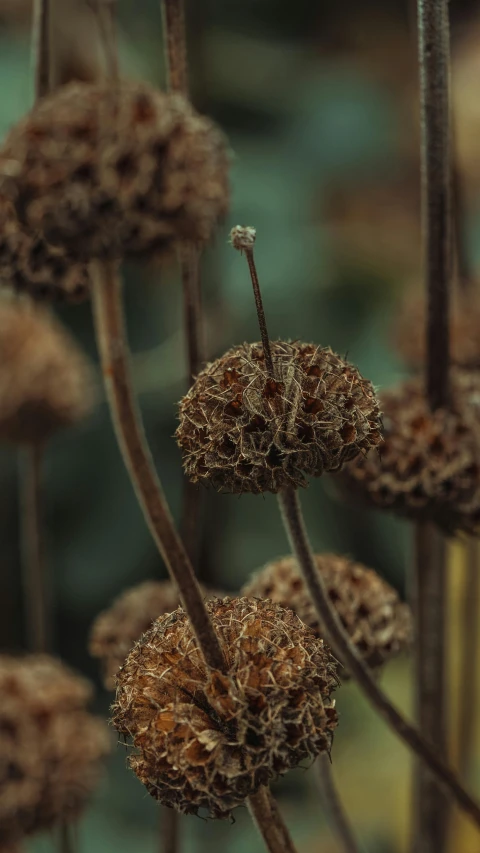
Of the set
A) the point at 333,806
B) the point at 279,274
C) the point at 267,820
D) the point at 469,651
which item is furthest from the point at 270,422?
the point at 279,274

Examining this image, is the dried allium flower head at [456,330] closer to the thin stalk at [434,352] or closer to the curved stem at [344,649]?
the thin stalk at [434,352]

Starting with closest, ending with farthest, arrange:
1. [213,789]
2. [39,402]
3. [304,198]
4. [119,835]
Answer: [213,789]
[39,402]
[119,835]
[304,198]

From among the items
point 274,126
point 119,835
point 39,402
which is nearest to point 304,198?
point 274,126

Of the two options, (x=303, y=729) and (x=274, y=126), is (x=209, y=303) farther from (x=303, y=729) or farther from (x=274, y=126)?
(x=303, y=729)

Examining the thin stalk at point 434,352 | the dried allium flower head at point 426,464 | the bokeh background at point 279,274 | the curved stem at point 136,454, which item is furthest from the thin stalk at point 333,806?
the bokeh background at point 279,274

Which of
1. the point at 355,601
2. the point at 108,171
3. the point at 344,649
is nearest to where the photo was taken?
the point at 108,171

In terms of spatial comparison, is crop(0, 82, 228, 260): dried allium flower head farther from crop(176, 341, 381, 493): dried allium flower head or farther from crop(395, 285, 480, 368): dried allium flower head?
crop(395, 285, 480, 368): dried allium flower head

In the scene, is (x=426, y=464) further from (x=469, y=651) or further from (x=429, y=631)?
(x=469, y=651)
